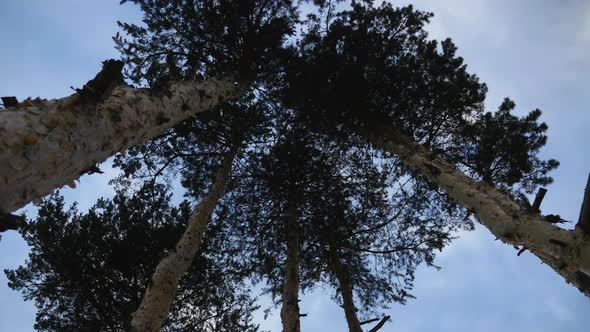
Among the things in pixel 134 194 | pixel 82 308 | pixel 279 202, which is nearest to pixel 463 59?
pixel 279 202

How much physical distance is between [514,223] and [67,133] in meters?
5.33

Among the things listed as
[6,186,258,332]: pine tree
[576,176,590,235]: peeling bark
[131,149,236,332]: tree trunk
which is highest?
[6,186,258,332]: pine tree

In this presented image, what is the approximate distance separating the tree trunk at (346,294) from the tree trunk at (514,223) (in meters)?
4.01

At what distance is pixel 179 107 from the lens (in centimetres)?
491

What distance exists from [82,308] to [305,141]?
7583 mm

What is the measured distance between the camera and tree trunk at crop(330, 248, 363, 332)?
29.4 ft

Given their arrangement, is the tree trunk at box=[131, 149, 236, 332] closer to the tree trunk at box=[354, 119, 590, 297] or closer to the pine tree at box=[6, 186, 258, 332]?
the pine tree at box=[6, 186, 258, 332]

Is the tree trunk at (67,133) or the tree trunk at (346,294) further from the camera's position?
the tree trunk at (346,294)

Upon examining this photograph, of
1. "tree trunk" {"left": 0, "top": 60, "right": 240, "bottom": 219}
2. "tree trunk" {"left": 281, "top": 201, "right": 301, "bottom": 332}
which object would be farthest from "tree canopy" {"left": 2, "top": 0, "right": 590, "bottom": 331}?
"tree trunk" {"left": 0, "top": 60, "right": 240, "bottom": 219}

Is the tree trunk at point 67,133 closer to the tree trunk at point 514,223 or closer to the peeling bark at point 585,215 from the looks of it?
the peeling bark at point 585,215

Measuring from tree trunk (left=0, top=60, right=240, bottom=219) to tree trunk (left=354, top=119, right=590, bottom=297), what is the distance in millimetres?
4736

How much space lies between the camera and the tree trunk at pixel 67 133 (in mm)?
2066

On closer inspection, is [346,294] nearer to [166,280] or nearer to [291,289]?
[291,289]

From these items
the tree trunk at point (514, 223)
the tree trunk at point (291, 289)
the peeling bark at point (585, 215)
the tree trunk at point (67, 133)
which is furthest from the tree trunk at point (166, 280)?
the peeling bark at point (585, 215)
